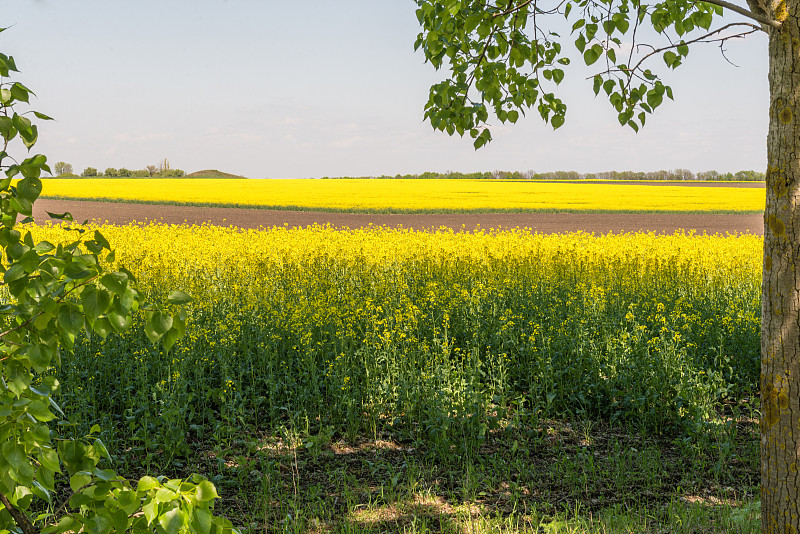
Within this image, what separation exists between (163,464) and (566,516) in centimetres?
323

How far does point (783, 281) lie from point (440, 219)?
26.8 m

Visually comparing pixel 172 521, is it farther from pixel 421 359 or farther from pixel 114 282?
pixel 421 359

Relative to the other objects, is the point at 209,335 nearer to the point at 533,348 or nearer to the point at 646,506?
the point at 533,348

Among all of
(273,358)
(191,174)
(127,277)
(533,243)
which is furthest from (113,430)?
(191,174)

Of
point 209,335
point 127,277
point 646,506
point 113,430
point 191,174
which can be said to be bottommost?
point 646,506

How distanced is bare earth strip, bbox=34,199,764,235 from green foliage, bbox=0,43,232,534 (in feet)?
75.5

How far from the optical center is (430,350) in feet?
23.6

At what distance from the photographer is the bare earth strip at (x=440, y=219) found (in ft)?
87.3

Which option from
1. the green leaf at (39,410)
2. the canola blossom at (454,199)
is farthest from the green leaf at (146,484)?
the canola blossom at (454,199)

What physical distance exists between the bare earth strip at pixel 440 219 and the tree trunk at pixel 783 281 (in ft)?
71.1

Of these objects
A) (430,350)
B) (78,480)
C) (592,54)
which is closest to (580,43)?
(592,54)

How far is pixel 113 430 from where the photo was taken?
530 centimetres

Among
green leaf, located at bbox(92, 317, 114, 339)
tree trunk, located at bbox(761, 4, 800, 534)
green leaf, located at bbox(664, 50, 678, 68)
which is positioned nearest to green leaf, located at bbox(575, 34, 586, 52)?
green leaf, located at bbox(664, 50, 678, 68)

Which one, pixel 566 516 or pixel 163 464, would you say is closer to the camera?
pixel 566 516
